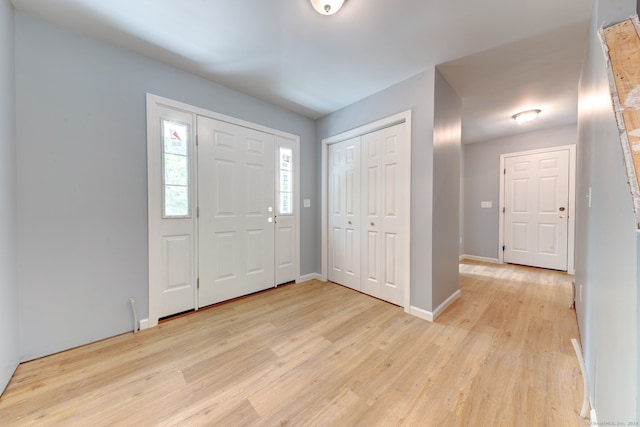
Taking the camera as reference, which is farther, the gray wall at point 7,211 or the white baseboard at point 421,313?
the white baseboard at point 421,313

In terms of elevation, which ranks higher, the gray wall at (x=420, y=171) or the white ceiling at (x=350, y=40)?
the white ceiling at (x=350, y=40)

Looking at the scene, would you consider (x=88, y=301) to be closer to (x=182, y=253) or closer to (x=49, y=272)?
(x=49, y=272)

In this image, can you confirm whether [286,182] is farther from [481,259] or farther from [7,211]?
[481,259]

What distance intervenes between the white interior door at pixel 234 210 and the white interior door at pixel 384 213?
119 cm

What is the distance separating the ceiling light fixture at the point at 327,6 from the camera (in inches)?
57.2

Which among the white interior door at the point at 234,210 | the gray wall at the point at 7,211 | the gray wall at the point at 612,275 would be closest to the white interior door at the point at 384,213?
the white interior door at the point at 234,210

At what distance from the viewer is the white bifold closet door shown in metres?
2.50

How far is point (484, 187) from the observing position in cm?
457

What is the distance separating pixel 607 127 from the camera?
1.04 meters

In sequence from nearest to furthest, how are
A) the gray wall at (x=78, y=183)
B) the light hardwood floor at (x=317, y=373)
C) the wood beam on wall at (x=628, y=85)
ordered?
the wood beam on wall at (x=628, y=85) < the light hardwood floor at (x=317, y=373) < the gray wall at (x=78, y=183)

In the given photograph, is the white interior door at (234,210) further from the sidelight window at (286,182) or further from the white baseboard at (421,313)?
the white baseboard at (421,313)

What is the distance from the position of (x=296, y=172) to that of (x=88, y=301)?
7.85 ft

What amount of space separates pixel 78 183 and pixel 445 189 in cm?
320

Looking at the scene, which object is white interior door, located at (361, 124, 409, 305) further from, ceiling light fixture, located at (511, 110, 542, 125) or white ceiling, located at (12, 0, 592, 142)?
ceiling light fixture, located at (511, 110, 542, 125)
